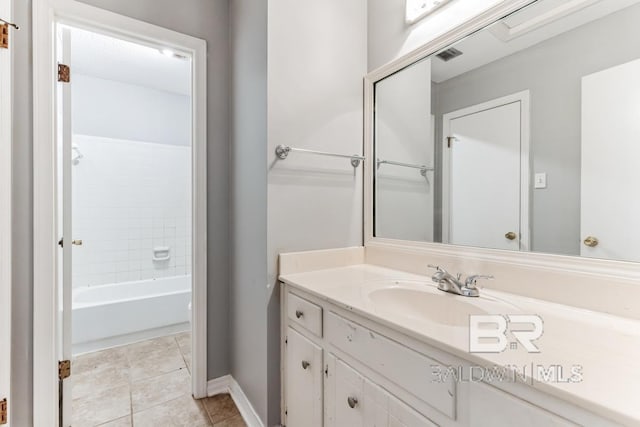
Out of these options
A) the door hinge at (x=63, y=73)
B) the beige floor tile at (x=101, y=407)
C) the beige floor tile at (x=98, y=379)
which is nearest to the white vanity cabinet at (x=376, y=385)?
the beige floor tile at (x=101, y=407)

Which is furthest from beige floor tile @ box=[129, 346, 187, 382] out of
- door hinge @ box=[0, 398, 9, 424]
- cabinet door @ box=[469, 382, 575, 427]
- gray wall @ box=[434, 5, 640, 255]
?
gray wall @ box=[434, 5, 640, 255]

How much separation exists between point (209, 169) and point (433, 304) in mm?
1417

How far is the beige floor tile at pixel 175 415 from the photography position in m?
1.48

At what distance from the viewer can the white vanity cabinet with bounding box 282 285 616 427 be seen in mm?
552

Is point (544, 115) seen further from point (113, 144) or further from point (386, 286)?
point (113, 144)

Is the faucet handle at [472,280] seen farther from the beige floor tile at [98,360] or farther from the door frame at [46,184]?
the beige floor tile at [98,360]

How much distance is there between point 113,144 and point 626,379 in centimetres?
380

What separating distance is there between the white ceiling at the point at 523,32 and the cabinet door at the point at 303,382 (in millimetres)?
1368

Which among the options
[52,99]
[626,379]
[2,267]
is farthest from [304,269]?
[52,99]

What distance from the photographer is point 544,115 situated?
1.03m

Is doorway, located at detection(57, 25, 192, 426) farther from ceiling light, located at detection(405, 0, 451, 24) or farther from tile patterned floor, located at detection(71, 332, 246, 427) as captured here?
ceiling light, located at detection(405, 0, 451, 24)

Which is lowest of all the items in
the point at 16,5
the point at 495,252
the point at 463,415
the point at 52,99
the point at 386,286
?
the point at 463,415

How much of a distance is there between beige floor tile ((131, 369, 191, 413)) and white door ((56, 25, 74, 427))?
316 millimetres

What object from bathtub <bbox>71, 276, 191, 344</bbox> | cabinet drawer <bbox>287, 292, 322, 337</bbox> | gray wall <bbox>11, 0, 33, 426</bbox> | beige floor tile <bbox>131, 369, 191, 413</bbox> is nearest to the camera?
cabinet drawer <bbox>287, 292, 322, 337</bbox>
